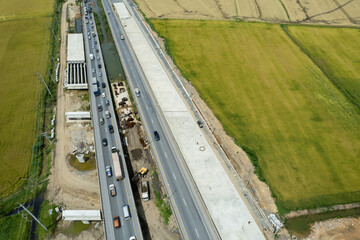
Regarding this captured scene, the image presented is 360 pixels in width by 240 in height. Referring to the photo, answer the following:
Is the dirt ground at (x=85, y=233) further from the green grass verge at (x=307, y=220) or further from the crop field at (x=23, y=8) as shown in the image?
the crop field at (x=23, y=8)

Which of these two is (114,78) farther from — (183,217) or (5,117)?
(183,217)

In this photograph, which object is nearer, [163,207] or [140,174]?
[163,207]

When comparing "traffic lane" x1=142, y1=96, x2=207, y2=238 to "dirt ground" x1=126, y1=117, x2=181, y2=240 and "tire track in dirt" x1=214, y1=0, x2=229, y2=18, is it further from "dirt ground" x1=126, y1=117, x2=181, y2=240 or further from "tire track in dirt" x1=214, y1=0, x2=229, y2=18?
"tire track in dirt" x1=214, y1=0, x2=229, y2=18

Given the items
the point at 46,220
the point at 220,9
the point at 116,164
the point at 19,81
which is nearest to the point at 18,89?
the point at 19,81

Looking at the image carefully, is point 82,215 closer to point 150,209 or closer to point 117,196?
point 117,196

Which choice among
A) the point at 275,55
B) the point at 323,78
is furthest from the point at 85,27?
the point at 323,78
